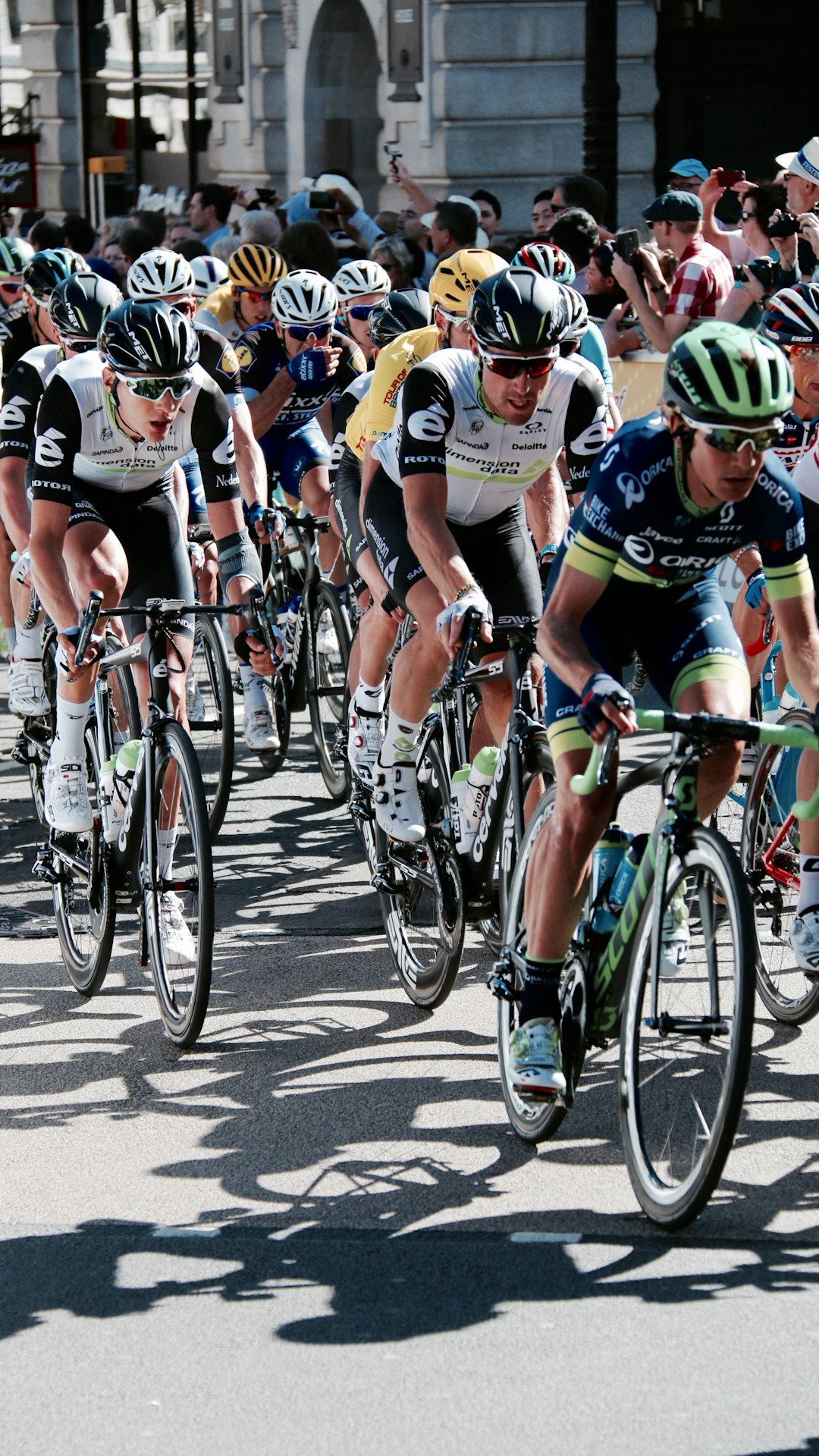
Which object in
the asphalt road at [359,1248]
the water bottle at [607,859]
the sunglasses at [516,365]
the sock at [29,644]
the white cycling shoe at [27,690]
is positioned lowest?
the asphalt road at [359,1248]

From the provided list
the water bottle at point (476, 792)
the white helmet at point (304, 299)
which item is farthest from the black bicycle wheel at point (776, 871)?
the white helmet at point (304, 299)

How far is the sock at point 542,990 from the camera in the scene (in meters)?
4.80

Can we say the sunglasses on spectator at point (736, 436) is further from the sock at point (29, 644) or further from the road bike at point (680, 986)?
the sock at point (29, 644)

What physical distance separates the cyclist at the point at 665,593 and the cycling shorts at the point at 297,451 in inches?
198

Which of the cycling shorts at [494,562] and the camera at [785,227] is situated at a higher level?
the camera at [785,227]

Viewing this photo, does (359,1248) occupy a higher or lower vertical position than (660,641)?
lower

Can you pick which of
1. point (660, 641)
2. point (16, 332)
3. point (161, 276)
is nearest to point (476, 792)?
point (660, 641)

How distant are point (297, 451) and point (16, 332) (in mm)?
1828

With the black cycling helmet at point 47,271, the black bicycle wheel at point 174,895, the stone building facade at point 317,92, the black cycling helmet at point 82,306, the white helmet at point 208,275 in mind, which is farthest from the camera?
the stone building facade at point 317,92

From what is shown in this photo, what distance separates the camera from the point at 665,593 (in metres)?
4.80

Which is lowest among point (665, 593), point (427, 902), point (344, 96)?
point (427, 902)

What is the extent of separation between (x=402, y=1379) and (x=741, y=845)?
8.75 ft

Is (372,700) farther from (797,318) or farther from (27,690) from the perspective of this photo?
(797,318)

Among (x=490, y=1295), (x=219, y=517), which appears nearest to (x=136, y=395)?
(x=219, y=517)
